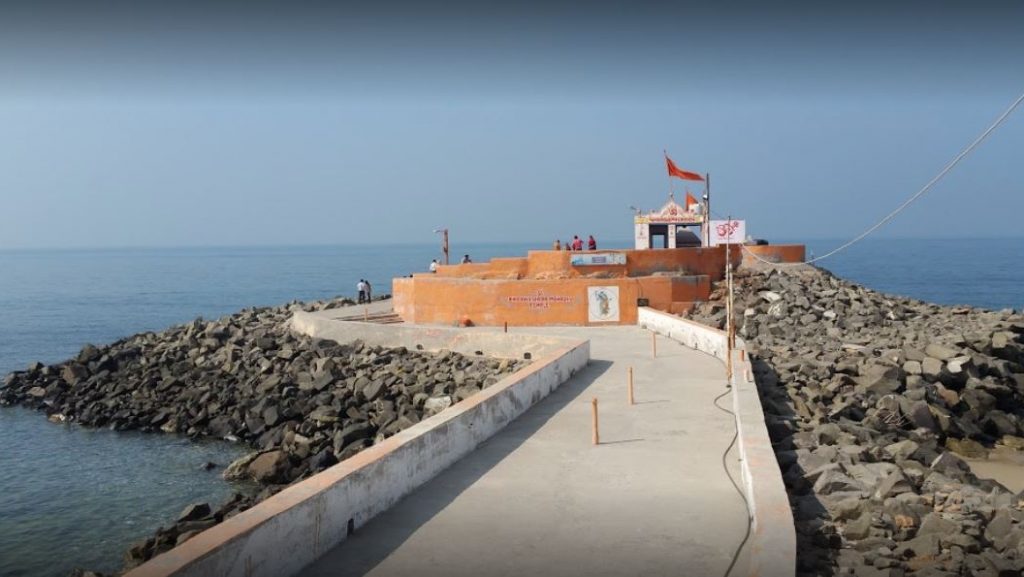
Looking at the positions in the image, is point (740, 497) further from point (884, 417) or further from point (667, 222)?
point (667, 222)

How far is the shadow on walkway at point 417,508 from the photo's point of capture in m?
6.18

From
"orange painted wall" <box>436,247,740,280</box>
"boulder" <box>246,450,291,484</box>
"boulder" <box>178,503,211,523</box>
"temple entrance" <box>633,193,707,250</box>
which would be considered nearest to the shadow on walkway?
"boulder" <box>178,503,211,523</box>

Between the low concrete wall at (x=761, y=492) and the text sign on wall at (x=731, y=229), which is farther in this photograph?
the text sign on wall at (x=731, y=229)

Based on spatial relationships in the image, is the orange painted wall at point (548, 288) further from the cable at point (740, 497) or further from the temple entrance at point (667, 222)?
the cable at point (740, 497)

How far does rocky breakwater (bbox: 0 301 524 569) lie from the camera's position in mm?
14658

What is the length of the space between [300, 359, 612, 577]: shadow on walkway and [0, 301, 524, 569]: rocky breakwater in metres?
2.92

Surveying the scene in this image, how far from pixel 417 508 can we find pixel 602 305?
1698 centimetres

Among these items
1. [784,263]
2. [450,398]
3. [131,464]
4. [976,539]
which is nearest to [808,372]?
[450,398]

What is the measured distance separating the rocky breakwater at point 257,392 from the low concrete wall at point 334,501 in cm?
284

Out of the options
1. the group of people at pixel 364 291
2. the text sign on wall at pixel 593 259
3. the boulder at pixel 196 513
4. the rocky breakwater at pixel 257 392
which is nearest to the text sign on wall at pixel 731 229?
the text sign on wall at pixel 593 259

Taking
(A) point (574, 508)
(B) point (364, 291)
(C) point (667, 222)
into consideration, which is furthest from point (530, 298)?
(A) point (574, 508)

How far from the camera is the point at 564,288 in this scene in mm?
24109

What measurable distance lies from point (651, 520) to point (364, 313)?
76.8ft

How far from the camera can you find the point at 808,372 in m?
16.0
